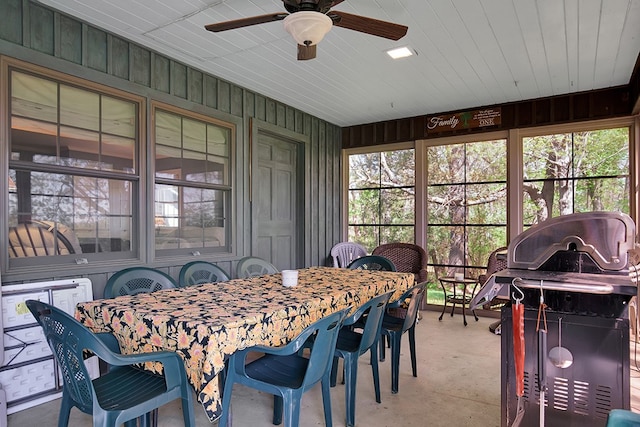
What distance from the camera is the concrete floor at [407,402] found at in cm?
252

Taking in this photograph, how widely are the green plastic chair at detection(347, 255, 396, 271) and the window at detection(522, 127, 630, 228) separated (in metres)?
2.24

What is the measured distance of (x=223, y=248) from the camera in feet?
14.8

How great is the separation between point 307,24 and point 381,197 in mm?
4211

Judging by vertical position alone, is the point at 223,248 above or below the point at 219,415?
above

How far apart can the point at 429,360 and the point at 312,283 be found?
1.50 metres

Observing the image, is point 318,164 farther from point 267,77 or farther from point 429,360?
point 429,360

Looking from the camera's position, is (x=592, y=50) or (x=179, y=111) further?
(x=179, y=111)

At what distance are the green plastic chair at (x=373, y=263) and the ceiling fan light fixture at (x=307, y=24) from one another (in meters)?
2.48

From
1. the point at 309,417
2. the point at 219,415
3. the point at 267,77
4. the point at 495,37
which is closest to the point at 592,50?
the point at 495,37

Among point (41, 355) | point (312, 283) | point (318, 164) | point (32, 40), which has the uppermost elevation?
point (32, 40)

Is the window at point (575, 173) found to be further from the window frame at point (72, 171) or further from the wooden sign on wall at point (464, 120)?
the window frame at point (72, 171)

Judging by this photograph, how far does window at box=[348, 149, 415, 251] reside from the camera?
5.96m

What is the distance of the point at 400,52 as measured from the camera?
3643mm

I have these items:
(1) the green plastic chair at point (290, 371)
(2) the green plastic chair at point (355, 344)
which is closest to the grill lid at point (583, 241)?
(2) the green plastic chair at point (355, 344)
